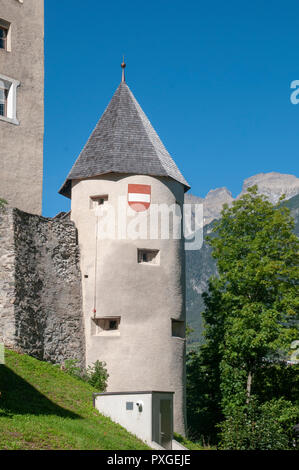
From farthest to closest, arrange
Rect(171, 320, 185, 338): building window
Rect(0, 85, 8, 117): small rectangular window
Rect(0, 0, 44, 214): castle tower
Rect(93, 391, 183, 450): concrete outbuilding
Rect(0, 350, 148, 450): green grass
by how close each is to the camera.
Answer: Rect(171, 320, 185, 338): building window < Rect(0, 85, 8, 117): small rectangular window < Rect(0, 0, 44, 214): castle tower < Rect(93, 391, 183, 450): concrete outbuilding < Rect(0, 350, 148, 450): green grass

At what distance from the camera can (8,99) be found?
100 feet

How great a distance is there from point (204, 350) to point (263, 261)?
20.6ft

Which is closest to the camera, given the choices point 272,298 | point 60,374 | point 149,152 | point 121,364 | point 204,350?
point 60,374

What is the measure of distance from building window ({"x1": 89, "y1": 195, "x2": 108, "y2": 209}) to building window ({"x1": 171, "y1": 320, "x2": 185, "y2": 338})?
6.19 metres

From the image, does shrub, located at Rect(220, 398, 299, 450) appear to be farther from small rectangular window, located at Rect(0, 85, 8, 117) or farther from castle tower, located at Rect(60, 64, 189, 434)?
small rectangular window, located at Rect(0, 85, 8, 117)

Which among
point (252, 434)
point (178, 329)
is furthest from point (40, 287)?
point (252, 434)

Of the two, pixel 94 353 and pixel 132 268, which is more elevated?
pixel 132 268

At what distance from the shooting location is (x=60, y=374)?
26641 mm

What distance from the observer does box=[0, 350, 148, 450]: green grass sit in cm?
1819

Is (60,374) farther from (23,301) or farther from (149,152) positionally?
(149,152)

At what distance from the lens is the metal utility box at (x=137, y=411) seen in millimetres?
23016

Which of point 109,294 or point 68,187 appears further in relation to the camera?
point 68,187

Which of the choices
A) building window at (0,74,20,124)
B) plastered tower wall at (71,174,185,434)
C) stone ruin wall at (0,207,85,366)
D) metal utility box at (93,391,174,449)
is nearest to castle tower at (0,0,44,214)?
building window at (0,74,20,124)
